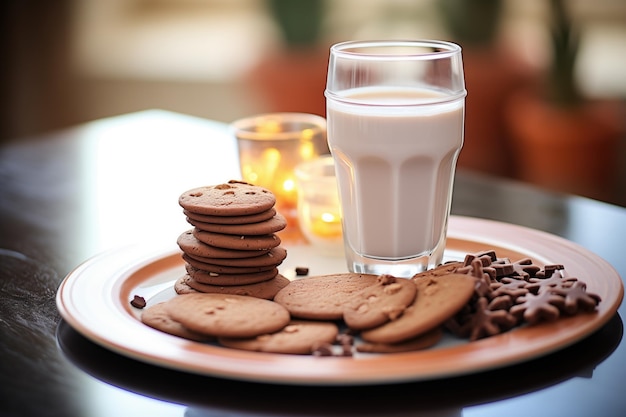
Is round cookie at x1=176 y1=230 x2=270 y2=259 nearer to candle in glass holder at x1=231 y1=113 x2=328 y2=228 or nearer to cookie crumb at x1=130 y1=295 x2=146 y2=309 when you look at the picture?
cookie crumb at x1=130 y1=295 x2=146 y2=309

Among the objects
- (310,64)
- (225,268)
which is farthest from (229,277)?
(310,64)

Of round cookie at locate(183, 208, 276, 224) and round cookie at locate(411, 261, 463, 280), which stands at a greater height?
round cookie at locate(183, 208, 276, 224)

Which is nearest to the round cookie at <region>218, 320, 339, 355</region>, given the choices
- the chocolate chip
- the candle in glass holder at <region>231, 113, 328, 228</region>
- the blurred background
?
the chocolate chip

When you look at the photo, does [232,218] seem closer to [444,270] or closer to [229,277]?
[229,277]

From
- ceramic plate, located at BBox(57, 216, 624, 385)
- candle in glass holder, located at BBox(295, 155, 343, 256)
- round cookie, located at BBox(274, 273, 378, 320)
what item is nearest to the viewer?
ceramic plate, located at BBox(57, 216, 624, 385)

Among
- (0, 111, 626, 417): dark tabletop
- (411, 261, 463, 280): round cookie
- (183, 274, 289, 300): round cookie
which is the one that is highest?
(411, 261, 463, 280): round cookie

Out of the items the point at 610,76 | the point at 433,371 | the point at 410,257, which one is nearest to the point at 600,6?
the point at 610,76
